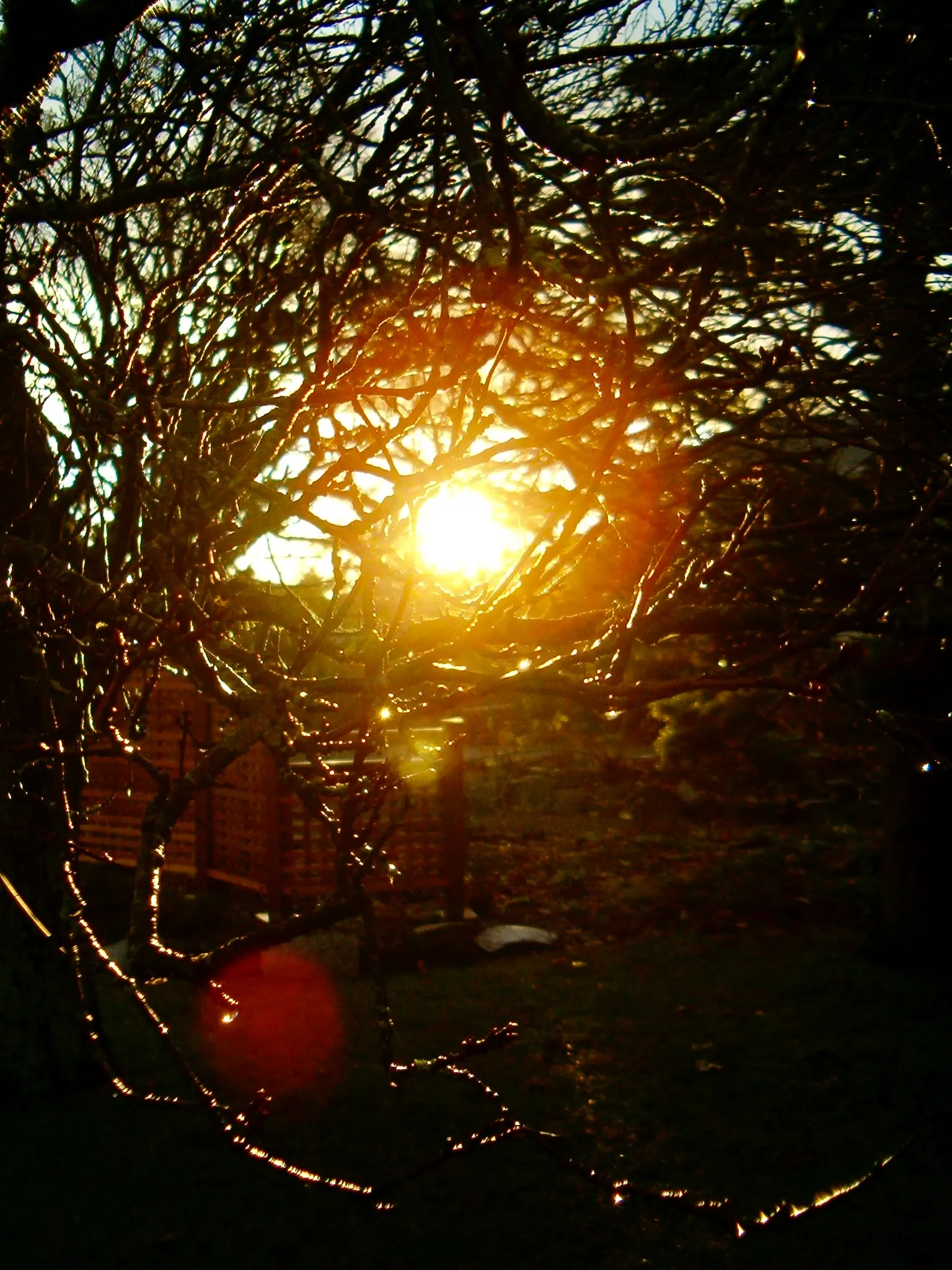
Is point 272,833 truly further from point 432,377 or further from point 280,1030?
point 432,377

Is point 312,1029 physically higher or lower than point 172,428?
lower

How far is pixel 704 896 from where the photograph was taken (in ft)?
33.8

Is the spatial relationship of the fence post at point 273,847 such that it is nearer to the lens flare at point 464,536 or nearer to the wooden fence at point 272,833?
the wooden fence at point 272,833

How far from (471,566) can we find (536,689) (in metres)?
2.38

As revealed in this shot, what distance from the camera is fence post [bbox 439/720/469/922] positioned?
993 cm

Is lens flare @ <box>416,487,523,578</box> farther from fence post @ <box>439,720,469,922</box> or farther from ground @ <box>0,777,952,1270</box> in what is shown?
fence post @ <box>439,720,469,922</box>

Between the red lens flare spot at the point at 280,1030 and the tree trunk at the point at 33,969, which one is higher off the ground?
the tree trunk at the point at 33,969

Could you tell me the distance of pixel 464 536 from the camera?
5.12 meters

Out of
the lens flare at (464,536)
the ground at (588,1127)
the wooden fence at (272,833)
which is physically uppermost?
the lens flare at (464,536)

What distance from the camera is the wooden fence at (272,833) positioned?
9.85 metres

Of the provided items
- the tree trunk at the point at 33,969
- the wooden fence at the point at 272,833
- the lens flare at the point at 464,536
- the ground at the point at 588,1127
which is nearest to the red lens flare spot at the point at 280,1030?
the ground at the point at 588,1127

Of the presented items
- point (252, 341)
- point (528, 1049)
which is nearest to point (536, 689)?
point (252, 341)

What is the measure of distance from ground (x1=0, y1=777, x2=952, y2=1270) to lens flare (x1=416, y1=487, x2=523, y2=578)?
2.60 meters

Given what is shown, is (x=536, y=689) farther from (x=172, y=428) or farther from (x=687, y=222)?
(x=687, y=222)
